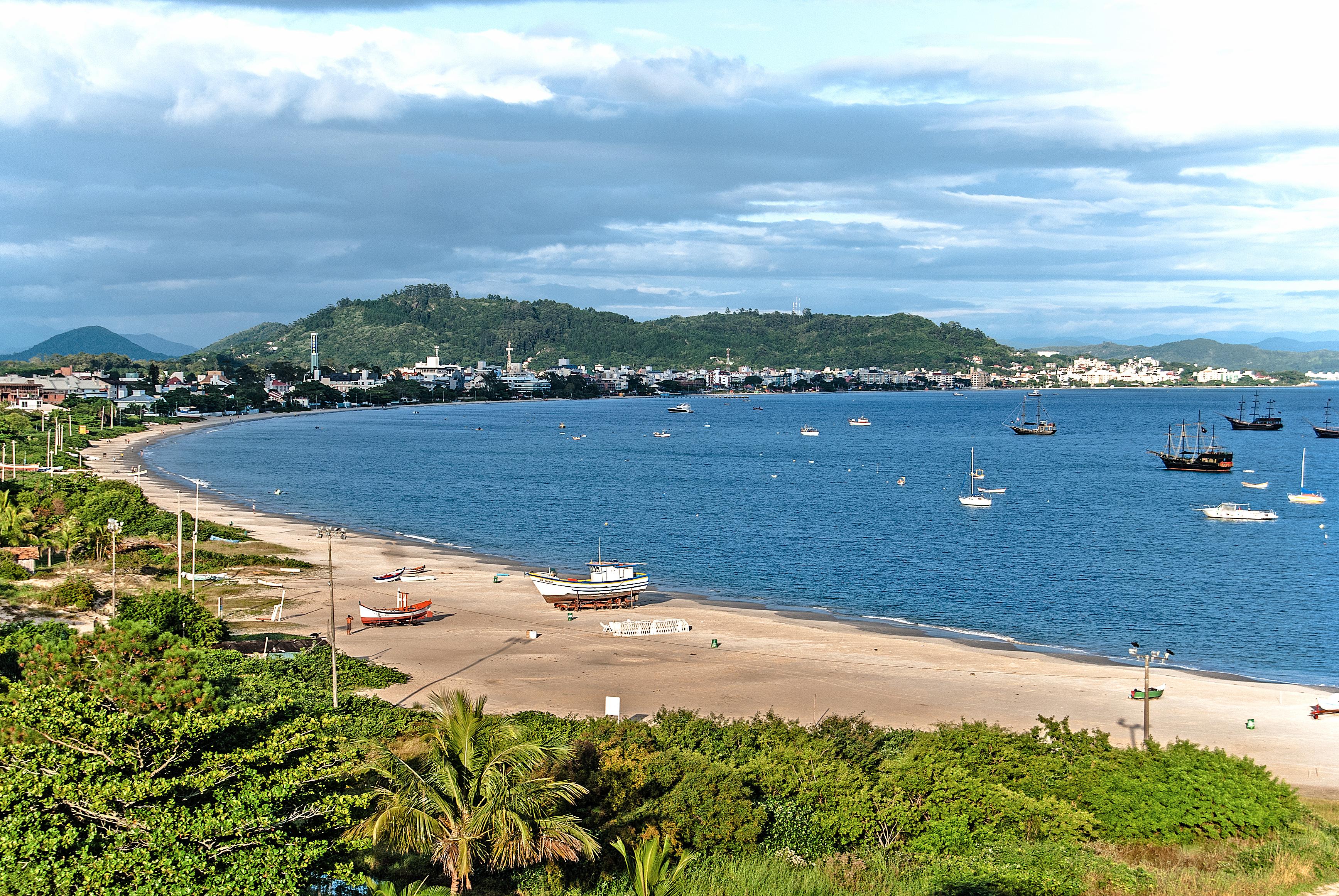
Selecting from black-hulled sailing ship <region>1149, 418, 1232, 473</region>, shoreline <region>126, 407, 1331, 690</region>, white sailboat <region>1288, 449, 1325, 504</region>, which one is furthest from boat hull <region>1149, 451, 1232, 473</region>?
shoreline <region>126, 407, 1331, 690</region>

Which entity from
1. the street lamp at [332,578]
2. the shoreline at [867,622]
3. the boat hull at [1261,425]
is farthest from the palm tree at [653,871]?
the boat hull at [1261,425]

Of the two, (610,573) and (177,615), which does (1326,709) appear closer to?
(610,573)

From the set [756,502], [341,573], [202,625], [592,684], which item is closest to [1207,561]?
[756,502]

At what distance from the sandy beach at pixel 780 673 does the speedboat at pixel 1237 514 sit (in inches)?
1758

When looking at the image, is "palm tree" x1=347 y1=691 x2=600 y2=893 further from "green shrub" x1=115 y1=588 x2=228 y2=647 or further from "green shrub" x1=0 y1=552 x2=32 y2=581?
"green shrub" x1=0 y1=552 x2=32 y2=581

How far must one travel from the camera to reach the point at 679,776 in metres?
21.0

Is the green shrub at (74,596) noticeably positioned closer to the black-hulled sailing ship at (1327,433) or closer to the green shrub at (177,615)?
the green shrub at (177,615)

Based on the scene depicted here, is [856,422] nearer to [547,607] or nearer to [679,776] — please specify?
[547,607]

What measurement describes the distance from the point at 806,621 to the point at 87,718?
3517cm

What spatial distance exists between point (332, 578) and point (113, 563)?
11177 mm

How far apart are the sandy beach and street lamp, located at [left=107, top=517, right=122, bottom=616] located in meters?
4.48

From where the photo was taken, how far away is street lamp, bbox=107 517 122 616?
38.5 meters

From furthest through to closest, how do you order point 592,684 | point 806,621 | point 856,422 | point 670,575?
point 856,422 → point 670,575 → point 806,621 → point 592,684

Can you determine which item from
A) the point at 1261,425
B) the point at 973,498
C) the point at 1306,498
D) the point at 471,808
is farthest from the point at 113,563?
the point at 1261,425
